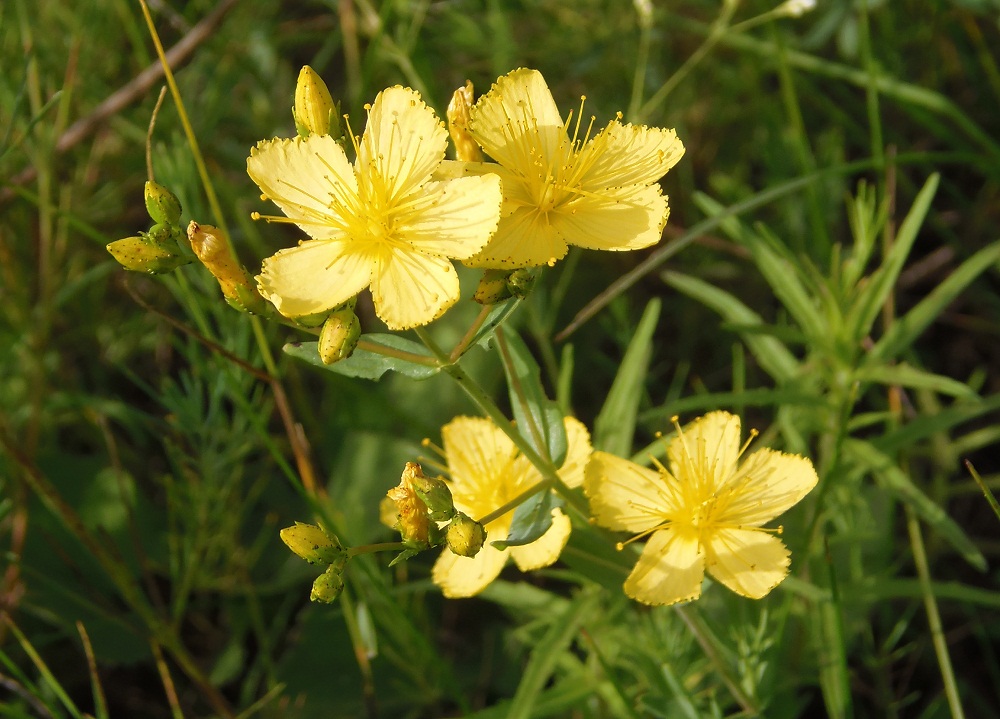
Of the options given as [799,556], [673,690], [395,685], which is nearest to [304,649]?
[395,685]

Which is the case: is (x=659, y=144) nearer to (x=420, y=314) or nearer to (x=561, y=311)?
(x=420, y=314)

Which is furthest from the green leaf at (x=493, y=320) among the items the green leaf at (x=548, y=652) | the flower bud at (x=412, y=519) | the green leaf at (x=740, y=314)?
the green leaf at (x=740, y=314)

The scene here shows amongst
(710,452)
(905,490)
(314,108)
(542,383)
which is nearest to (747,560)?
(710,452)

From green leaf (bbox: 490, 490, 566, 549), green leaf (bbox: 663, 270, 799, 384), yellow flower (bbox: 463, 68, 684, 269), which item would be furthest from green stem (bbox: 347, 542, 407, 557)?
green leaf (bbox: 663, 270, 799, 384)

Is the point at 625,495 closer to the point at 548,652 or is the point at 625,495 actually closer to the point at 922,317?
the point at 548,652

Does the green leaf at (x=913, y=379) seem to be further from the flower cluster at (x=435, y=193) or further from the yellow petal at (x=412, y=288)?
the yellow petal at (x=412, y=288)

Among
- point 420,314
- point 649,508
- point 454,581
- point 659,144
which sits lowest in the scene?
point 454,581

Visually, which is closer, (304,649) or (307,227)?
(307,227)
